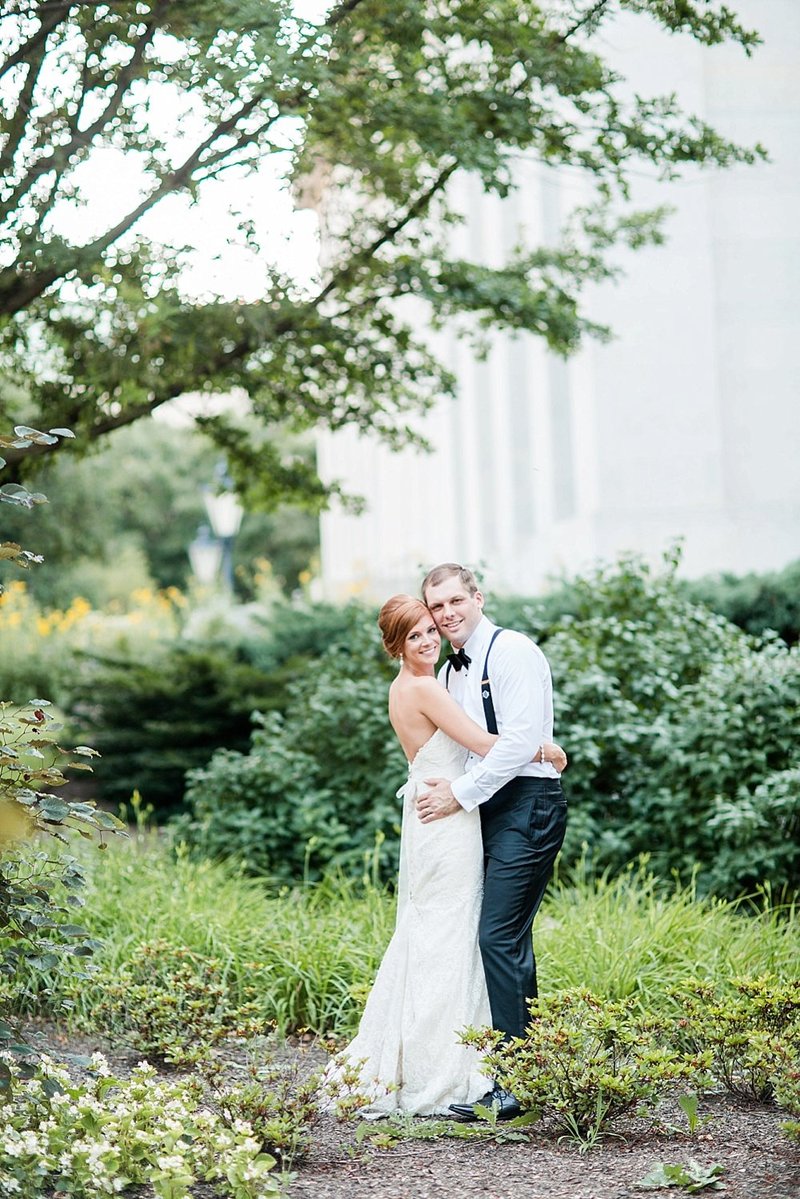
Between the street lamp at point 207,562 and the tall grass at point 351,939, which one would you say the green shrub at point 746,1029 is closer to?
the tall grass at point 351,939

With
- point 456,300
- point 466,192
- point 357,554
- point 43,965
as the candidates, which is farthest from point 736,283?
point 357,554

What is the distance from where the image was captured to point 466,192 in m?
21.2

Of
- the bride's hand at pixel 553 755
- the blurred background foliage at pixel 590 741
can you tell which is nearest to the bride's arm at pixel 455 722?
the bride's hand at pixel 553 755

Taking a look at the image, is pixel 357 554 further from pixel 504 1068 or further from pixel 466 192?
pixel 504 1068

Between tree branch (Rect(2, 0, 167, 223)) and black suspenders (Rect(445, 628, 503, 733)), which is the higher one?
tree branch (Rect(2, 0, 167, 223))

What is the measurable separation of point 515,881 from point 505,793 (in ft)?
1.04

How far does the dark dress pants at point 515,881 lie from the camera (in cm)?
439

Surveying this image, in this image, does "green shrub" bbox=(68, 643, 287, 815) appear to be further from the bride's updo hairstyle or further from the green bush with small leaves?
the green bush with small leaves

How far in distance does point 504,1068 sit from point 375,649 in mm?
4373

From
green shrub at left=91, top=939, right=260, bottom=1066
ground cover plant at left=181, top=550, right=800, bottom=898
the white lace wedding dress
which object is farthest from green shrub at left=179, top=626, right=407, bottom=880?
the white lace wedding dress

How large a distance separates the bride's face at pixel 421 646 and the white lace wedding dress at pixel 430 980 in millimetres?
278

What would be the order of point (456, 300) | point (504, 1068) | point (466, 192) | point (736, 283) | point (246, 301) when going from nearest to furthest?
point (504, 1068) < point (246, 301) < point (456, 300) < point (736, 283) < point (466, 192)

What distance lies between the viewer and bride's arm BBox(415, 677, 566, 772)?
14.8ft

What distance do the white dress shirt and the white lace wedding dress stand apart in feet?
0.59
